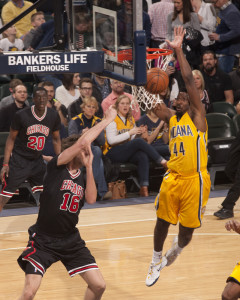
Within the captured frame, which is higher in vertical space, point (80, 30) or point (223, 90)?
point (80, 30)

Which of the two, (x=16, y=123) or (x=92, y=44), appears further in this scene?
(x=16, y=123)

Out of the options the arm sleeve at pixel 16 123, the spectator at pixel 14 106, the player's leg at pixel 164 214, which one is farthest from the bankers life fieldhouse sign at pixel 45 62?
the spectator at pixel 14 106

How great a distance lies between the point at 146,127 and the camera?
10180mm

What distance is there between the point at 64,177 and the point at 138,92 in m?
2.62

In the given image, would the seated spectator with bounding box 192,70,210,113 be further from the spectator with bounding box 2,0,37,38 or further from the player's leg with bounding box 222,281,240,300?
the player's leg with bounding box 222,281,240,300

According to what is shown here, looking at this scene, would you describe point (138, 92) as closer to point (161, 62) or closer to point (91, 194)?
point (161, 62)

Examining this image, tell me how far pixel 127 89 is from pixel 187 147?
4.38 metres

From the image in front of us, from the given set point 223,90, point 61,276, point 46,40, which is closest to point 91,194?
point 61,276

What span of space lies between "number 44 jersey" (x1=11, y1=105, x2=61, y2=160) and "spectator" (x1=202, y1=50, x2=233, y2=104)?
3930mm

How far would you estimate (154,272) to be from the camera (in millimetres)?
6668

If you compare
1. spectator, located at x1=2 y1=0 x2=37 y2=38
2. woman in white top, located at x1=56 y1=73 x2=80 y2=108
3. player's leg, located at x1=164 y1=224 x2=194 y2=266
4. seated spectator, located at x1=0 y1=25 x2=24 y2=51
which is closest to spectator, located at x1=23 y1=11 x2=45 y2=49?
seated spectator, located at x1=0 y1=25 x2=24 y2=51

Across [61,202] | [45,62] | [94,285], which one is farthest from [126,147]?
[94,285]

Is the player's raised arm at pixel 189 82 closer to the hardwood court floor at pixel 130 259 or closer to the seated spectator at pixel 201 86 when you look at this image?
the hardwood court floor at pixel 130 259

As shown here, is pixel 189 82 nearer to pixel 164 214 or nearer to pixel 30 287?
pixel 164 214
